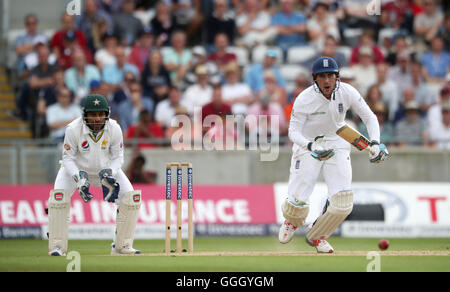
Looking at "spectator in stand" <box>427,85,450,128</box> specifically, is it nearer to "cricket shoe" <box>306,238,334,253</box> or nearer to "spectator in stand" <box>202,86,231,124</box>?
"spectator in stand" <box>202,86,231,124</box>

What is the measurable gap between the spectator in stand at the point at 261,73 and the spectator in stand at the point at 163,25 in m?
1.98

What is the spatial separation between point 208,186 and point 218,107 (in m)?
1.55

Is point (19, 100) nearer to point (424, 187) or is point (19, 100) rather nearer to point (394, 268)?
point (424, 187)

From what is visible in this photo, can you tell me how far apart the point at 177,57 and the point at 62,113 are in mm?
2874

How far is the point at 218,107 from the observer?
16578mm

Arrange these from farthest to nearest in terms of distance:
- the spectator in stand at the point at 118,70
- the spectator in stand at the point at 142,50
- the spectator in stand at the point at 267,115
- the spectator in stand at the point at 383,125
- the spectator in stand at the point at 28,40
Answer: the spectator in stand at the point at 28,40, the spectator in stand at the point at 142,50, the spectator in stand at the point at 118,70, the spectator in stand at the point at 383,125, the spectator in stand at the point at 267,115

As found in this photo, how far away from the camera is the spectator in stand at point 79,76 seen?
1750cm

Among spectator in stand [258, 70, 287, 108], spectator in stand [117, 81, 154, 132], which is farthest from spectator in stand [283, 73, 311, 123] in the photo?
spectator in stand [117, 81, 154, 132]

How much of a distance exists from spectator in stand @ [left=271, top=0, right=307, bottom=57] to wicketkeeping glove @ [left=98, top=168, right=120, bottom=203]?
8.69m

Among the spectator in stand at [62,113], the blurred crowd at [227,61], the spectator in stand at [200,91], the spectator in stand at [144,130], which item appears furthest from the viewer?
the spectator in stand at [200,91]

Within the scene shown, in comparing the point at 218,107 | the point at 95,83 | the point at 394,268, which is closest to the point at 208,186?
the point at 218,107

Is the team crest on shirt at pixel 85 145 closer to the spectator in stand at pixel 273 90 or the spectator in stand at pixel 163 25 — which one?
the spectator in stand at pixel 273 90

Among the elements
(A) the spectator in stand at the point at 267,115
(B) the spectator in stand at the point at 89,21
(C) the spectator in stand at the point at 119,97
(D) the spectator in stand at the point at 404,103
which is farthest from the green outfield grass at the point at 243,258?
(B) the spectator in stand at the point at 89,21

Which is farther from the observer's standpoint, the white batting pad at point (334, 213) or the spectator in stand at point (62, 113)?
the spectator in stand at point (62, 113)
